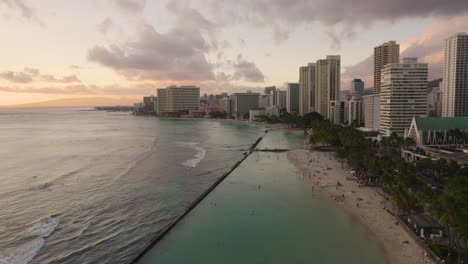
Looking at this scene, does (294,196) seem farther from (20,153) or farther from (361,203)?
(20,153)

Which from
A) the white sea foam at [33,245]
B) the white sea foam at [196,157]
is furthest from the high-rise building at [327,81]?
the white sea foam at [33,245]

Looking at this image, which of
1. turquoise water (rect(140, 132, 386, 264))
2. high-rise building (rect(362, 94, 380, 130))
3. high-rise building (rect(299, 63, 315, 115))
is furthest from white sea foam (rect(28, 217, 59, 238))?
high-rise building (rect(299, 63, 315, 115))

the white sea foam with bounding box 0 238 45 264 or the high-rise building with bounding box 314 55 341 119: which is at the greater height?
the high-rise building with bounding box 314 55 341 119

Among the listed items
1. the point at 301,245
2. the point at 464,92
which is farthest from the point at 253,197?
the point at 464,92

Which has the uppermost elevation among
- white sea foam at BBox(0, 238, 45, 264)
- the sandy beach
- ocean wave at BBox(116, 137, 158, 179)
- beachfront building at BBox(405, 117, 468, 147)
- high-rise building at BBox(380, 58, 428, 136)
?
high-rise building at BBox(380, 58, 428, 136)

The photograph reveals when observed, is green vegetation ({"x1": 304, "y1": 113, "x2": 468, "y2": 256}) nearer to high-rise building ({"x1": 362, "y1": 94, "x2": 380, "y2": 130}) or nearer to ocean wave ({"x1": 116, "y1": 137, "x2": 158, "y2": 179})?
ocean wave ({"x1": 116, "y1": 137, "x2": 158, "y2": 179})

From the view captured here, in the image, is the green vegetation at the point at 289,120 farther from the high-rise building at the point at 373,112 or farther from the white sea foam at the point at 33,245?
the white sea foam at the point at 33,245

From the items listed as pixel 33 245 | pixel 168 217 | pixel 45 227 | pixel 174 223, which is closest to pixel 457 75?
pixel 168 217
